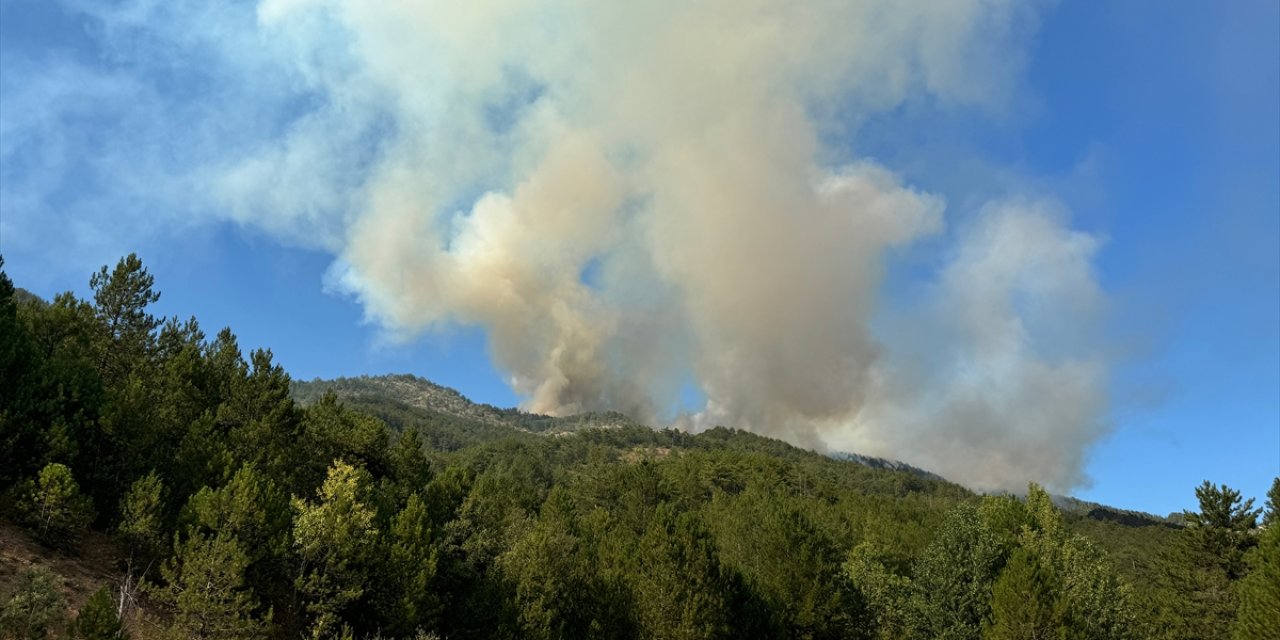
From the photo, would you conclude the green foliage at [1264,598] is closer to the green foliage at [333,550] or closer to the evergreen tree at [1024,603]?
the evergreen tree at [1024,603]

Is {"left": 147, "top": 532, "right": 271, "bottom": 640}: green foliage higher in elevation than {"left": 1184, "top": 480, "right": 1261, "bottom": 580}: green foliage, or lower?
lower

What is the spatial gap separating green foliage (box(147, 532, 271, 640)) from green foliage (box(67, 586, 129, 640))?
641 centimetres

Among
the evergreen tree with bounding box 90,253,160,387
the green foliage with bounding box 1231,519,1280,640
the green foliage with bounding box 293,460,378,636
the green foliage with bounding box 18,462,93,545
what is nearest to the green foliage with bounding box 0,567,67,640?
the green foliage with bounding box 18,462,93,545

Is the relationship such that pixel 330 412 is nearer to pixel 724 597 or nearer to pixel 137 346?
pixel 137 346

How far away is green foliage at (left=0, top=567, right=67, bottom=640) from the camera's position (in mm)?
29719

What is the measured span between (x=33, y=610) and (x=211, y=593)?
Result: 8.57 meters

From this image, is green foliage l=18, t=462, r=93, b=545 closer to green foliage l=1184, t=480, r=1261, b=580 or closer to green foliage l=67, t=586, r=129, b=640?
green foliage l=67, t=586, r=129, b=640

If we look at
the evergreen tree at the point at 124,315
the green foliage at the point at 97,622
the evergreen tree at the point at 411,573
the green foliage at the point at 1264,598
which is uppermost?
the evergreen tree at the point at 124,315

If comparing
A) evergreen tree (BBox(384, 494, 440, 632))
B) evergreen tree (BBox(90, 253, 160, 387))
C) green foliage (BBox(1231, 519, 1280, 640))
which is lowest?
evergreen tree (BBox(384, 494, 440, 632))

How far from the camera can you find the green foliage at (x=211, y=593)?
1451 inches

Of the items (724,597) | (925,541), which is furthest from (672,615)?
(925,541)

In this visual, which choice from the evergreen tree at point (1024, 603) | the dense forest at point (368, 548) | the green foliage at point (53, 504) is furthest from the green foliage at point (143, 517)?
the evergreen tree at point (1024, 603)

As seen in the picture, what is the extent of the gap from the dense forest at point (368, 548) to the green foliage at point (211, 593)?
0.13 meters

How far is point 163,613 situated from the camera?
1626 inches
